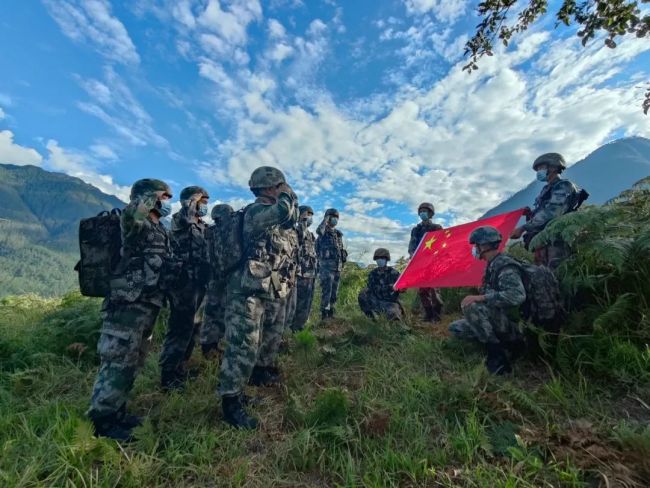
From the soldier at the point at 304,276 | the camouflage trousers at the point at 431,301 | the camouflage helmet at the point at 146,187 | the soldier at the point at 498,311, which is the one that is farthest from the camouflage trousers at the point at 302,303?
the camouflage helmet at the point at 146,187

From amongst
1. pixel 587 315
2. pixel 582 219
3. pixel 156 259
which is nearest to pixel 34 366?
pixel 156 259

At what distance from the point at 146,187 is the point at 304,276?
186 inches

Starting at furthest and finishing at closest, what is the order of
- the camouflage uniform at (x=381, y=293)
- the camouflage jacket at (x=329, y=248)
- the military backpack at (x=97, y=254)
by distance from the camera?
the camouflage jacket at (x=329, y=248) → the camouflage uniform at (x=381, y=293) → the military backpack at (x=97, y=254)

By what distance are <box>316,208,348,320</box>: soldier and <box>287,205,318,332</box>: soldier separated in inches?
35.4

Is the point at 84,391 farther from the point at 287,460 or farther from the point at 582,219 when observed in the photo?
the point at 582,219

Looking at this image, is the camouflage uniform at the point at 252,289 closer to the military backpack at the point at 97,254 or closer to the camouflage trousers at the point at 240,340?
the camouflage trousers at the point at 240,340

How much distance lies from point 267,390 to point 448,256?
3724mm

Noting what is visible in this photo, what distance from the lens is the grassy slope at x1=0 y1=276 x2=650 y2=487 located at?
92.4 inches

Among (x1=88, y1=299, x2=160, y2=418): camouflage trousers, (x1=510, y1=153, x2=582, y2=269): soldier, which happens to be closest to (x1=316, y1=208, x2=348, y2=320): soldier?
(x1=510, y1=153, x2=582, y2=269): soldier

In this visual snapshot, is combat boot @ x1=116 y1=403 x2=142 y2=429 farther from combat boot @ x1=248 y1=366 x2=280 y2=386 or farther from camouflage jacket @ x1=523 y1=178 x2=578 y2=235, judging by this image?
camouflage jacket @ x1=523 y1=178 x2=578 y2=235

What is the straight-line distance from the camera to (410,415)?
10.1ft

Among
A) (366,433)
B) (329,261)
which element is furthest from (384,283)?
(366,433)

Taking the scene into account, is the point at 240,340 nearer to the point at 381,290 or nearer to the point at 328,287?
the point at 381,290

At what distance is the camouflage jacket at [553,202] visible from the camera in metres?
4.88
